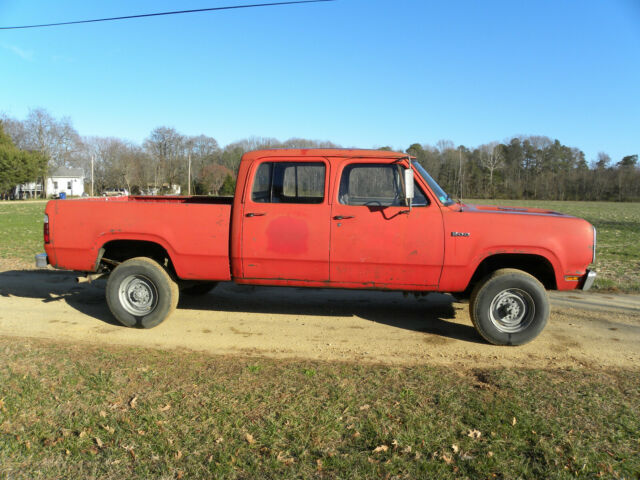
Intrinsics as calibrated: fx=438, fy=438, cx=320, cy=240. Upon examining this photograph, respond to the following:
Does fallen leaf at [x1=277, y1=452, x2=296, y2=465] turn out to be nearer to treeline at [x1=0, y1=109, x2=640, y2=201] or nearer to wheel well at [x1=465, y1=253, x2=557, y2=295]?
wheel well at [x1=465, y1=253, x2=557, y2=295]

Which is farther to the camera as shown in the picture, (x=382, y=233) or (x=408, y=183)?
(x=382, y=233)

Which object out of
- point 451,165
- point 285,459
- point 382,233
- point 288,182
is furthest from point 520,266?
point 451,165

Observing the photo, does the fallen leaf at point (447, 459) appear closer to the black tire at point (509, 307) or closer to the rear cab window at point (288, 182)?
the black tire at point (509, 307)

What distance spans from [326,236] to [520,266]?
2.41 m

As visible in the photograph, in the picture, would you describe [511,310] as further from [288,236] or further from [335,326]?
[288,236]

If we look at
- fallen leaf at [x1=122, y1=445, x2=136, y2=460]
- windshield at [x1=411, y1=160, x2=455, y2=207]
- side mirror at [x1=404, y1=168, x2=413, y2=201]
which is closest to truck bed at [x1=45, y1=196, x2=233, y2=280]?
side mirror at [x1=404, y1=168, x2=413, y2=201]

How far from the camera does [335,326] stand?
565 centimetres

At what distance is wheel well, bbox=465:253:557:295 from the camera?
511cm

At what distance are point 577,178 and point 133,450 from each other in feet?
288

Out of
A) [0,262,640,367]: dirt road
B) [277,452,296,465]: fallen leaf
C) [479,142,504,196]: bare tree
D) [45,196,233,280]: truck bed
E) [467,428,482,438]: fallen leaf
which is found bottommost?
[277,452,296,465]: fallen leaf

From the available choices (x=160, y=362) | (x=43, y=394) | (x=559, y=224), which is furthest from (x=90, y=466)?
(x=559, y=224)

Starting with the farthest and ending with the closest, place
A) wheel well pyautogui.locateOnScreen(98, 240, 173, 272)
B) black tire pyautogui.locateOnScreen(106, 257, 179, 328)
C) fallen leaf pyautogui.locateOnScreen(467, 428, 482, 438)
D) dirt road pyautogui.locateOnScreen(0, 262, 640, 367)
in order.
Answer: wheel well pyautogui.locateOnScreen(98, 240, 173, 272)
black tire pyautogui.locateOnScreen(106, 257, 179, 328)
dirt road pyautogui.locateOnScreen(0, 262, 640, 367)
fallen leaf pyautogui.locateOnScreen(467, 428, 482, 438)

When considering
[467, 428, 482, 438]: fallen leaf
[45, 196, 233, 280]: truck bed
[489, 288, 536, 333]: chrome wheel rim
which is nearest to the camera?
[467, 428, 482, 438]: fallen leaf

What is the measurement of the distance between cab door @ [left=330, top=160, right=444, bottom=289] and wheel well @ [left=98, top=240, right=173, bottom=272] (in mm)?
2262
